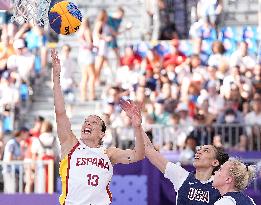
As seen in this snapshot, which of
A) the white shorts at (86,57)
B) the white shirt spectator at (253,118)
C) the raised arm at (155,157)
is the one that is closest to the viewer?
the raised arm at (155,157)

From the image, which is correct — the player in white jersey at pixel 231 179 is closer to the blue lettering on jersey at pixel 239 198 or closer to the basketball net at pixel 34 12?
the blue lettering on jersey at pixel 239 198

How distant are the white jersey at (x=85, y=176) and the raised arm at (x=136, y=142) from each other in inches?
4.9

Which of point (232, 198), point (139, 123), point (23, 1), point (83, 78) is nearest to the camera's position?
point (232, 198)

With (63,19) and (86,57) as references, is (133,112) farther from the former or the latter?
(86,57)

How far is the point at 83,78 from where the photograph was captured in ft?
63.0

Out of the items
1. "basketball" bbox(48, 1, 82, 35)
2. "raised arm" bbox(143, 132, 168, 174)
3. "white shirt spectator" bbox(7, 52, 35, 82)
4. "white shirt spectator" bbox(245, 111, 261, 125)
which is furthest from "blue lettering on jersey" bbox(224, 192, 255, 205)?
"white shirt spectator" bbox(7, 52, 35, 82)

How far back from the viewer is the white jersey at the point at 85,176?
9054mm

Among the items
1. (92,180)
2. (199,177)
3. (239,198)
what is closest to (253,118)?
(199,177)

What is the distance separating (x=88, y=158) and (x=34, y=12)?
2.20m

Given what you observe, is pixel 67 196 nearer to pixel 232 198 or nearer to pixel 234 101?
pixel 232 198

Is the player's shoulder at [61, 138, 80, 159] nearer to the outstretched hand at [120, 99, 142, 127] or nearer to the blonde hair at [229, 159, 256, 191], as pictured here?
the outstretched hand at [120, 99, 142, 127]

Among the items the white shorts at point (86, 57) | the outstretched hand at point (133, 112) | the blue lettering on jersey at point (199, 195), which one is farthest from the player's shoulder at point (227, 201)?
the white shorts at point (86, 57)

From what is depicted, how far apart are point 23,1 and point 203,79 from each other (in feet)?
24.0

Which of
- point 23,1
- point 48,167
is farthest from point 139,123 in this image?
point 48,167
